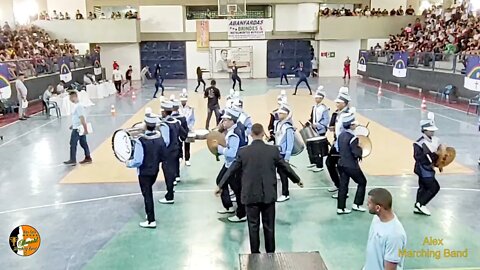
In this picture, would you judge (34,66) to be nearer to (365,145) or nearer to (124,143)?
(124,143)

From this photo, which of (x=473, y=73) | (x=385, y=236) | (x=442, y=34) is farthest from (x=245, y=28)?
(x=385, y=236)

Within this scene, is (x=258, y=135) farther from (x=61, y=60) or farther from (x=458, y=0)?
(x=458, y=0)

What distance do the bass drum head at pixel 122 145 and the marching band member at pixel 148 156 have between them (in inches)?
9.8

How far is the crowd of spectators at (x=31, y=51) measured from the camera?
2280cm

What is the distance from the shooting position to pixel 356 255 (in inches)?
270

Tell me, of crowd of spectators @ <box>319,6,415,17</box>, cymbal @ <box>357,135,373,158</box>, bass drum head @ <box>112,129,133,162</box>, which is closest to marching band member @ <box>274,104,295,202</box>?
cymbal @ <box>357,135,373,158</box>

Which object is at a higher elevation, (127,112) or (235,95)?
(235,95)

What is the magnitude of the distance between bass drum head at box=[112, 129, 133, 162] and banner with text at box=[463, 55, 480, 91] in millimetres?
15712

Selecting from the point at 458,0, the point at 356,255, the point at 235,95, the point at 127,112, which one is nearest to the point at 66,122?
the point at 127,112

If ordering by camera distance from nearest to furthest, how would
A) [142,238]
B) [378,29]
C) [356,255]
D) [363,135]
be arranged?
1. [356,255]
2. [142,238]
3. [363,135]
4. [378,29]

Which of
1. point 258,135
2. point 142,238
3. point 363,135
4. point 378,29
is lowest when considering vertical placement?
point 142,238

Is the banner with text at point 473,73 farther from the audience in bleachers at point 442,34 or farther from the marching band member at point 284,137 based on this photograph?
the marching band member at point 284,137

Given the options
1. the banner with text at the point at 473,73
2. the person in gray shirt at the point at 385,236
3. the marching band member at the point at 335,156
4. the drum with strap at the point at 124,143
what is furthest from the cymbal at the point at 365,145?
the banner with text at the point at 473,73

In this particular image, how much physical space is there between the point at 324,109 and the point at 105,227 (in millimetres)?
5497
